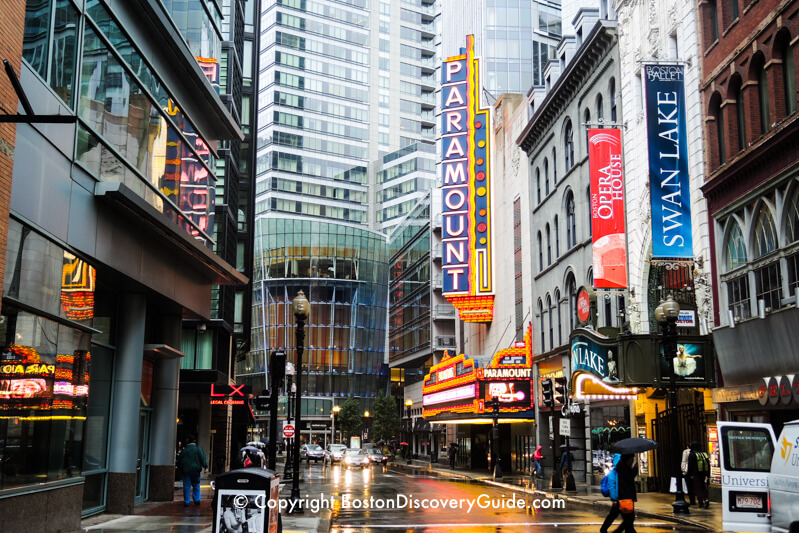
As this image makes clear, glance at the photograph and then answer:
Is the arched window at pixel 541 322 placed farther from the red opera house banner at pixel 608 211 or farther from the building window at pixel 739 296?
the building window at pixel 739 296

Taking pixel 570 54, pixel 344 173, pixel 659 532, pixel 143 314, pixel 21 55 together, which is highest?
pixel 344 173

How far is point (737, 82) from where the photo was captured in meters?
25.6

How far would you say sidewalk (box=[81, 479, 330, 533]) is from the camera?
17.8m

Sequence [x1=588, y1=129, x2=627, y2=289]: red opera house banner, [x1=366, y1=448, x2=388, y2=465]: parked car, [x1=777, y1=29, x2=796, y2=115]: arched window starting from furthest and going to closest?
[x1=366, y1=448, x2=388, y2=465]: parked car, [x1=588, y1=129, x2=627, y2=289]: red opera house banner, [x1=777, y1=29, x2=796, y2=115]: arched window

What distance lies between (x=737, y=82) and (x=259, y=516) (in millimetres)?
20012

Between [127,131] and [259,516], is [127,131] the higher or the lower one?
the higher one

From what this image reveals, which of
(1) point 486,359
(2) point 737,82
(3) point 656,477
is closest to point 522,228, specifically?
(1) point 486,359

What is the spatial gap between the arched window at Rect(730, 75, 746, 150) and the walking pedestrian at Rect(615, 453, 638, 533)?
553 inches

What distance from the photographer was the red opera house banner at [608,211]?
3325 cm

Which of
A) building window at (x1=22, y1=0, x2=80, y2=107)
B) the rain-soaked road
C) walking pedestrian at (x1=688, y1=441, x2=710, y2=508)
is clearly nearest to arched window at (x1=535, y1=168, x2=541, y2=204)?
the rain-soaked road

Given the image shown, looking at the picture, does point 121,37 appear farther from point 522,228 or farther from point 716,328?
point 522,228

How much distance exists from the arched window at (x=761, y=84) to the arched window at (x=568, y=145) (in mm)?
17321

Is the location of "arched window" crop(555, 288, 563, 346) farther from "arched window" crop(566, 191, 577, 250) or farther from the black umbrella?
the black umbrella

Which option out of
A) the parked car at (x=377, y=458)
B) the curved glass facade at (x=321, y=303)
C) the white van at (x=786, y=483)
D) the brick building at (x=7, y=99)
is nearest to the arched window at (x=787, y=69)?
the white van at (x=786, y=483)
